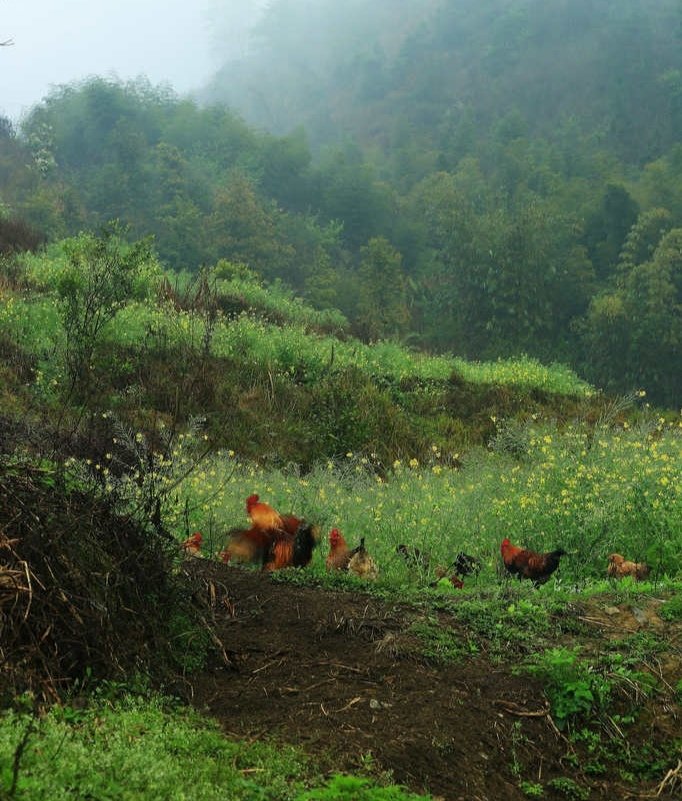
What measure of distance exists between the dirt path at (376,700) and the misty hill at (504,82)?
7324cm

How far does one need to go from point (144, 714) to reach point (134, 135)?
61380mm

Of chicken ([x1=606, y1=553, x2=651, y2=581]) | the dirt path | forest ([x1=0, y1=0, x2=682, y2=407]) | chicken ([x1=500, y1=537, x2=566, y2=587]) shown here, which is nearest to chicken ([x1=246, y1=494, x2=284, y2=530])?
the dirt path

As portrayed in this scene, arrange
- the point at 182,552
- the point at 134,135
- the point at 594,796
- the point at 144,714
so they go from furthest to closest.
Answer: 1. the point at 134,135
2. the point at 182,552
3. the point at 594,796
4. the point at 144,714

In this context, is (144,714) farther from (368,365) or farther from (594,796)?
(368,365)

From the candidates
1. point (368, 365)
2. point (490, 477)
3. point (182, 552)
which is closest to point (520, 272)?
point (368, 365)

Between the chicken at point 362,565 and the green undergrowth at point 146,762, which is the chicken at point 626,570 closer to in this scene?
the chicken at point 362,565

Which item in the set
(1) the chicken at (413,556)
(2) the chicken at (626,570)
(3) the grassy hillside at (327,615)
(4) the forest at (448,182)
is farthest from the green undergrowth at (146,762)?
(4) the forest at (448,182)

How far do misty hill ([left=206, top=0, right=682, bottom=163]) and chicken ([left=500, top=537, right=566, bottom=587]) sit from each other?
7096cm

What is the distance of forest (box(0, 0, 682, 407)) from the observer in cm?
4819

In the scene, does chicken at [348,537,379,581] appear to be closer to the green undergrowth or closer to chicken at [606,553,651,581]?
chicken at [606,553,651,581]

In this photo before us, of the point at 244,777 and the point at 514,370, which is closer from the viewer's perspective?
the point at 244,777

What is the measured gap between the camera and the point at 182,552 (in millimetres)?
5848

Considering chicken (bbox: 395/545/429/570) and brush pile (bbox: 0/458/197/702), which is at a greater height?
brush pile (bbox: 0/458/197/702)

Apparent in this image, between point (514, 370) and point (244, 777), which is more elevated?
point (244, 777)
